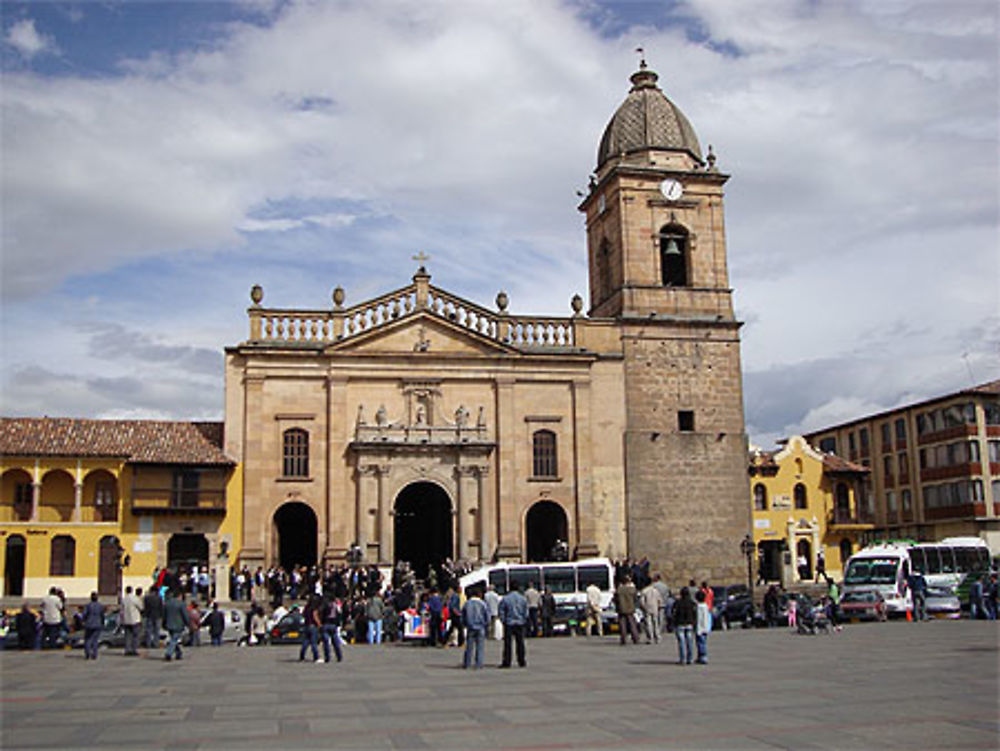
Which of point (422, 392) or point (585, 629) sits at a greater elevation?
point (422, 392)

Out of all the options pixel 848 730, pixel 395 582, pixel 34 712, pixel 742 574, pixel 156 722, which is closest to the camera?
pixel 848 730

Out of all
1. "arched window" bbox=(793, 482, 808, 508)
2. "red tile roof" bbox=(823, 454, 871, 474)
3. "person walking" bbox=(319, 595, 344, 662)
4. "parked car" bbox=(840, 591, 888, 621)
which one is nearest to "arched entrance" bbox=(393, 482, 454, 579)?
"parked car" bbox=(840, 591, 888, 621)

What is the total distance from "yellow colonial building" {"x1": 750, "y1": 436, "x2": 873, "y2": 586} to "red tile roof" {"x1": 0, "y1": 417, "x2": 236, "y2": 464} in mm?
27059

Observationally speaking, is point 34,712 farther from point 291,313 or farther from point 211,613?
point 291,313

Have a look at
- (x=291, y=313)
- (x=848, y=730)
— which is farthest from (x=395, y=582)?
(x=848, y=730)

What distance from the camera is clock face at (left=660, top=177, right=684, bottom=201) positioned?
4469cm

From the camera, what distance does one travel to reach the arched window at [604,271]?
46.0 m

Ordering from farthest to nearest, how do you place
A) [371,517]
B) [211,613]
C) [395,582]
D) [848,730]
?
1. [371,517]
2. [395,582]
3. [211,613]
4. [848,730]

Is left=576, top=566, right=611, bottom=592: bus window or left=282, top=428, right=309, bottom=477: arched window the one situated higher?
left=282, top=428, right=309, bottom=477: arched window

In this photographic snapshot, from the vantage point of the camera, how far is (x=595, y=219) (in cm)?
4750

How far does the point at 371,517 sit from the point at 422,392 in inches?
210

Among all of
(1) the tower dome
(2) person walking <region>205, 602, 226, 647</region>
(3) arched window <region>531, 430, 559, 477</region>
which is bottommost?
(2) person walking <region>205, 602, 226, 647</region>

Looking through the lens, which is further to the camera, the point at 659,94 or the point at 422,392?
the point at 659,94

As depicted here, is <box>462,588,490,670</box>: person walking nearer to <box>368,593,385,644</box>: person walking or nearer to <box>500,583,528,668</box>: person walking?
<box>500,583,528,668</box>: person walking
